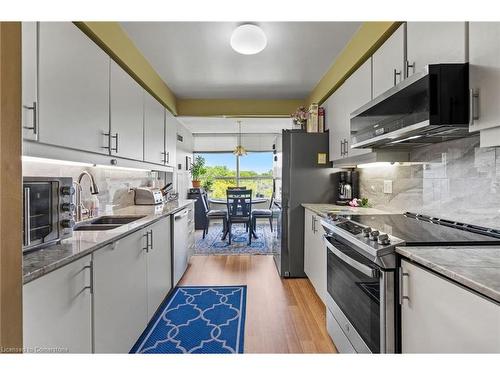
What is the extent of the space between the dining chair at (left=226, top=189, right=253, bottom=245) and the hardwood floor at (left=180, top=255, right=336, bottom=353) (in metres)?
0.87

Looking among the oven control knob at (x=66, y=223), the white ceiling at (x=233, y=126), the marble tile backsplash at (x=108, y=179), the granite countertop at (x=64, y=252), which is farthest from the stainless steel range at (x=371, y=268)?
the white ceiling at (x=233, y=126)

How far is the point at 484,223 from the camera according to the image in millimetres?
1471

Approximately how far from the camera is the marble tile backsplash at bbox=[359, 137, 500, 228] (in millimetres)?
1447

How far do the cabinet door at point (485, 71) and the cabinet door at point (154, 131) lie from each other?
2.66 metres

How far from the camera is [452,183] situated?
1.71m

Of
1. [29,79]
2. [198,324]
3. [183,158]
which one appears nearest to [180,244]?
[198,324]

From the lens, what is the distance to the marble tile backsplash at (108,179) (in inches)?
71.4

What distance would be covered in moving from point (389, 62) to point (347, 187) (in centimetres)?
149

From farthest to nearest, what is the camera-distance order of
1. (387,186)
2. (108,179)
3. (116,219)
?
(108,179) → (387,186) → (116,219)

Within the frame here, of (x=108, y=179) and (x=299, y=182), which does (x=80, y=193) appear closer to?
(x=108, y=179)

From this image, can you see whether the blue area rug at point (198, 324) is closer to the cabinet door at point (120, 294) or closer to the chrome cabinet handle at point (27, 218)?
the cabinet door at point (120, 294)
